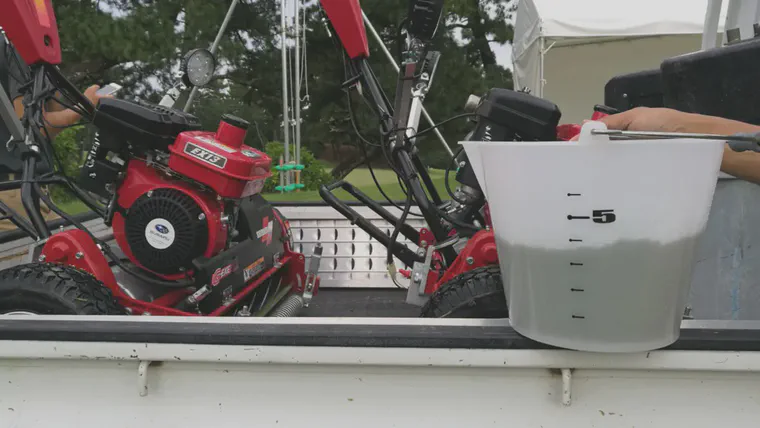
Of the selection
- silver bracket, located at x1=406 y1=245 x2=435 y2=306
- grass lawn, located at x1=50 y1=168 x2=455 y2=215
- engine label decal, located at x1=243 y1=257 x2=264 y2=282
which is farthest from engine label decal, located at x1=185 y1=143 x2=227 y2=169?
grass lawn, located at x1=50 y1=168 x2=455 y2=215

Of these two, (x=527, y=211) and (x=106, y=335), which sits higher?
(x=527, y=211)

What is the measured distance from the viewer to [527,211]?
0.92 meters

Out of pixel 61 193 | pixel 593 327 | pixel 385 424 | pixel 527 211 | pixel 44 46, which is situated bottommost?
pixel 61 193

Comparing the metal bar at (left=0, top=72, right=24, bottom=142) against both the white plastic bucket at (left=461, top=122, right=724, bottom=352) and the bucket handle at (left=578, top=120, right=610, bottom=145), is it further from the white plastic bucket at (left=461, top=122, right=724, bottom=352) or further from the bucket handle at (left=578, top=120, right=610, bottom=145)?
the bucket handle at (left=578, top=120, right=610, bottom=145)

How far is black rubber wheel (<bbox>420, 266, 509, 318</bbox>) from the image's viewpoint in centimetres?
146

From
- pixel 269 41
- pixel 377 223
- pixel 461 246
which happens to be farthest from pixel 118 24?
pixel 461 246

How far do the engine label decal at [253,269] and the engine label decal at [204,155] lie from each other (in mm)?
464

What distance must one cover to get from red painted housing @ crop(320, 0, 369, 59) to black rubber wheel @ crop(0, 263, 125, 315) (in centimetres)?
121

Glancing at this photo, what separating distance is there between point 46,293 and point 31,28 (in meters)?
0.87

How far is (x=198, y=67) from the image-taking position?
2047 mm

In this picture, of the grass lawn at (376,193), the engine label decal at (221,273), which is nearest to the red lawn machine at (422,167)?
the engine label decal at (221,273)

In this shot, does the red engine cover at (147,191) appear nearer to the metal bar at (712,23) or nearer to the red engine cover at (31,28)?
the red engine cover at (31,28)

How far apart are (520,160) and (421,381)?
0.44 m

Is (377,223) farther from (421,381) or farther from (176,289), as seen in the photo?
(421,381)
